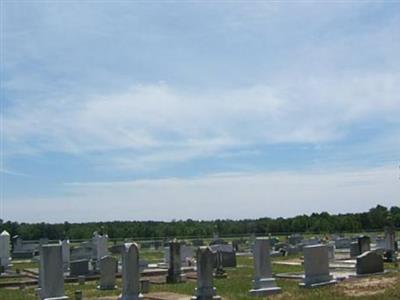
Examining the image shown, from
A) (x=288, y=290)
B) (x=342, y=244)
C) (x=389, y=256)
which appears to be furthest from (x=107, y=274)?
(x=342, y=244)

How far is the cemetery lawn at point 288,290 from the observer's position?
58.8 ft

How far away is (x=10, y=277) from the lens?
106 feet

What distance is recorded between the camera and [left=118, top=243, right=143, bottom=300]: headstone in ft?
57.9

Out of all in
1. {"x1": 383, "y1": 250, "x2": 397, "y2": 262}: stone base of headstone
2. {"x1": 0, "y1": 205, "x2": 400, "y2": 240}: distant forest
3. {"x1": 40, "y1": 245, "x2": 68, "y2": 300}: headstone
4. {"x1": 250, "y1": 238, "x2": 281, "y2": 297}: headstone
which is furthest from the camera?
{"x1": 0, "y1": 205, "x2": 400, "y2": 240}: distant forest

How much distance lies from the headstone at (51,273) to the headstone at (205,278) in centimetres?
420

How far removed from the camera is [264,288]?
20656mm

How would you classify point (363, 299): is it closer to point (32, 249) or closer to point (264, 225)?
point (32, 249)

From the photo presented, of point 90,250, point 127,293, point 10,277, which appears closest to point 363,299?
point 127,293

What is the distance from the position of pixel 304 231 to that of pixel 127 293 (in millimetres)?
71057

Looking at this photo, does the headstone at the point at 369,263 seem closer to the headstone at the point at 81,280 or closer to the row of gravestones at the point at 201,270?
the row of gravestones at the point at 201,270

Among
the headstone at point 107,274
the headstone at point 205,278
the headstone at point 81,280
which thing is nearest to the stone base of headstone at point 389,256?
the headstone at point 107,274

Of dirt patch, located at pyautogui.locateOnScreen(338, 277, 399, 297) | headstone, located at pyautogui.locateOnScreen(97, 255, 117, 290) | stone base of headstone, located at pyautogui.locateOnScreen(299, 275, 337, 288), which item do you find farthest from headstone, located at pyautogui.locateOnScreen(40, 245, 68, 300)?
dirt patch, located at pyautogui.locateOnScreen(338, 277, 399, 297)

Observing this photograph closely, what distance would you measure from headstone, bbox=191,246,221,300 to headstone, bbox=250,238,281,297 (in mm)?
2088

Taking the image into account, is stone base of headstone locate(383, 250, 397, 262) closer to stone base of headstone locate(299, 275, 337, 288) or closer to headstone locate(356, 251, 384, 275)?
headstone locate(356, 251, 384, 275)
